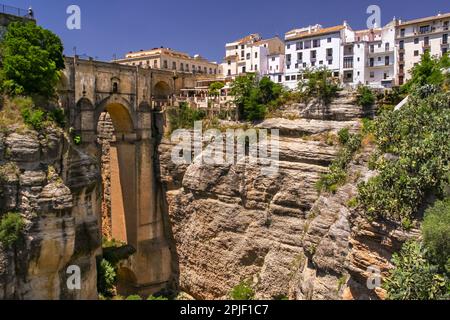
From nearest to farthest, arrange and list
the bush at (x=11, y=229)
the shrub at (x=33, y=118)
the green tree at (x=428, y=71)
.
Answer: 1. the bush at (x=11, y=229)
2. the shrub at (x=33, y=118)
3. the green tree at (x=428, y=71)

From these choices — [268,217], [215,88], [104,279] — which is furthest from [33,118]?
[215,88]

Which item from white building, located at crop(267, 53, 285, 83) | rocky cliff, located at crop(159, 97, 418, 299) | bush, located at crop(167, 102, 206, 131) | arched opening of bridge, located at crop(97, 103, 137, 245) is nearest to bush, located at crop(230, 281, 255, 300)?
rocky cliff, located at crop(159, 97, 418, 299)

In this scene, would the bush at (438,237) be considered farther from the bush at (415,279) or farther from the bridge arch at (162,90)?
the bridge arch at (162,90)

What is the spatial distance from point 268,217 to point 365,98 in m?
9.15

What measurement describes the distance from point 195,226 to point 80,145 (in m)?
9.24

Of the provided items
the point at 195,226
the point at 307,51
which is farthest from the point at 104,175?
the point at 307,51

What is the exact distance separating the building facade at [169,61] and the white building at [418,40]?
18611 millimetres

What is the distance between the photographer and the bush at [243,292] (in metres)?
24.8

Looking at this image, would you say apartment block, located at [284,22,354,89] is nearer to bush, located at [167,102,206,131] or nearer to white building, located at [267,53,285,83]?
white building, located at [267,53,285,83]

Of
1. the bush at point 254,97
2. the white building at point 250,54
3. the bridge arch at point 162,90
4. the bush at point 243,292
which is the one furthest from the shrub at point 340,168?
the white building at point 250,54

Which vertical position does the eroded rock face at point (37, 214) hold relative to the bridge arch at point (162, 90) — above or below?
below

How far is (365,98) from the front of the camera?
2508cm
